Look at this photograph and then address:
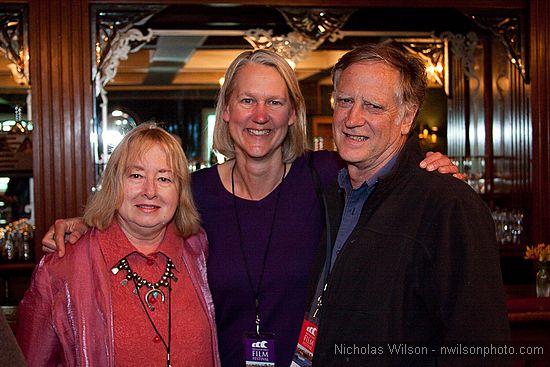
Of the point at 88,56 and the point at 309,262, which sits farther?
the point at 88,56

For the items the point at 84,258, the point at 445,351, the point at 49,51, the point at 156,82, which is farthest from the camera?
the point at 156,82

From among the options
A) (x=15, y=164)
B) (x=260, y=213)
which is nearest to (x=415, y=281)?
(x=260, y=213)

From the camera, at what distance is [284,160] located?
271 centimetres

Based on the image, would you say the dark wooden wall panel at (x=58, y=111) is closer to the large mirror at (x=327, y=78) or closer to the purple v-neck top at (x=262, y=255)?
the large mirror at (x=327, y=78)

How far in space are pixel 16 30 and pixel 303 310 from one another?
3.21 metres

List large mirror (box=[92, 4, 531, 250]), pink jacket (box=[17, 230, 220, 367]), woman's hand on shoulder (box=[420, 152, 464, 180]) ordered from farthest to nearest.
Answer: large mirror (box=[92, 4, 531, 250]), pink jacket (box=[17, 230, 220, 367]), woman's hand on shoulder (box=[420, 152, 464, 180])

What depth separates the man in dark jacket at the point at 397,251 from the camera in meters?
A: 1.76

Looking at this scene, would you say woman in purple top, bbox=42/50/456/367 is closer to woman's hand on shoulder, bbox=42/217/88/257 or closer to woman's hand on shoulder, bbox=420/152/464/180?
woman's hand on shoulder, bbox=42/217/88/257

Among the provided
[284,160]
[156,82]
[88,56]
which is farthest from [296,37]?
[284,160]

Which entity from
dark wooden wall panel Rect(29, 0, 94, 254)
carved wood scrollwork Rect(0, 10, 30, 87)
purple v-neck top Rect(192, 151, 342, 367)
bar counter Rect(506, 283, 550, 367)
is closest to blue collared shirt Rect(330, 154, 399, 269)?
purple v-neck top Rect(192, 151, 342, 367)

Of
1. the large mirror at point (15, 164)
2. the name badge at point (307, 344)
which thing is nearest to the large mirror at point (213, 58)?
the large mirror at point (15, 164)

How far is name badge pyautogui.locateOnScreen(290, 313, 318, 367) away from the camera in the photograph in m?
2.10

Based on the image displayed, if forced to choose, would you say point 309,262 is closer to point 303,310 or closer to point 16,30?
point 303,310

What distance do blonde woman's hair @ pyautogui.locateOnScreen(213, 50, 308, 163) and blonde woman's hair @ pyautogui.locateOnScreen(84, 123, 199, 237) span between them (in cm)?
36
